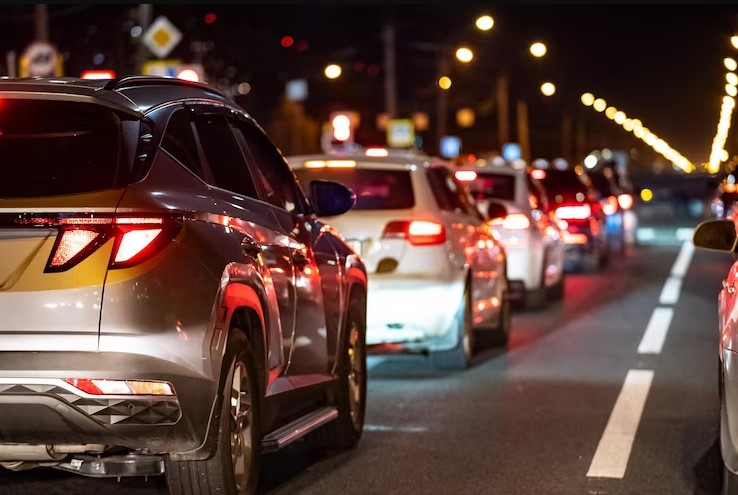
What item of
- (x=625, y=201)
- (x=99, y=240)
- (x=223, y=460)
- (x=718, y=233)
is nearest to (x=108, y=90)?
(x=99, y=240)

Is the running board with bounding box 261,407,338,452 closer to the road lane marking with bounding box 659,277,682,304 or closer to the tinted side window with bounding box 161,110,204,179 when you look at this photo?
the tinted side window with bounding box 161,110,204,179

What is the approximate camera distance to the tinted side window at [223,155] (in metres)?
7.14

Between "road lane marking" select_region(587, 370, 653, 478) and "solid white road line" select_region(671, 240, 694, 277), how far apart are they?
43.0ft

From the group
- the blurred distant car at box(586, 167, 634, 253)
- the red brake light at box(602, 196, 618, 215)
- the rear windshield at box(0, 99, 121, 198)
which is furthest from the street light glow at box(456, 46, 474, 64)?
the rear windshield at box(0, 99, 121, 198)

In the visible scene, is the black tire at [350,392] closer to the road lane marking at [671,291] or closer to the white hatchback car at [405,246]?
the white hatchback car at [405,246]

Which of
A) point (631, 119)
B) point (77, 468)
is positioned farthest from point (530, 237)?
point (631, 119)

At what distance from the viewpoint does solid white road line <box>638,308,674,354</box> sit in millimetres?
14359

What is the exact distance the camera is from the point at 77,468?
6621 mm

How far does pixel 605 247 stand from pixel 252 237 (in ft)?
68.2

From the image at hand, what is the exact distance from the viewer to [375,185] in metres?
12.4

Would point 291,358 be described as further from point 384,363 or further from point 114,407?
point 384,363

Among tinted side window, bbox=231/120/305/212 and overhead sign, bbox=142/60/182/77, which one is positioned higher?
overhead sign, bbox=142/60/182/77

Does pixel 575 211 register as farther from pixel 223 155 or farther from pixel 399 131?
pixel 399 131

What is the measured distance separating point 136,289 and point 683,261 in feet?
78.1
